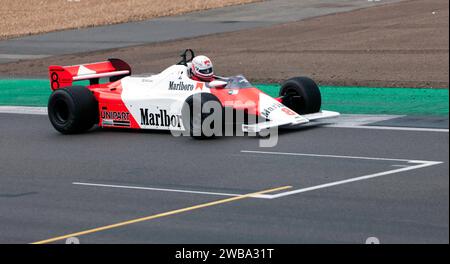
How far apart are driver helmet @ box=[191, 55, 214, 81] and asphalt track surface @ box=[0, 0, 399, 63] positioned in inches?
627

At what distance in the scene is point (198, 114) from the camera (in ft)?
54.3

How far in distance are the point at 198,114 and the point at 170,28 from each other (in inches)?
878

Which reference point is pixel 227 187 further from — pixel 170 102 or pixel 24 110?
pixel 24 110

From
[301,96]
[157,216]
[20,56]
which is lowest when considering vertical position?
[157,216]

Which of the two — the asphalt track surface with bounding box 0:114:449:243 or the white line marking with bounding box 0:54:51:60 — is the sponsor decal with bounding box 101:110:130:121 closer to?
the asphalt track surface with bounding box 0:114:449:243

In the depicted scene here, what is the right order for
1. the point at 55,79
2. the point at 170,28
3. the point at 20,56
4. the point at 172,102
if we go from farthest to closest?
the point at 170,28 → the point at 20,56 → the point at 55,79 → the point at 172,102

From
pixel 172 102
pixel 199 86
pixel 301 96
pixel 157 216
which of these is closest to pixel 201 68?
pixel 199 86

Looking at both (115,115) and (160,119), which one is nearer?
(160,119)

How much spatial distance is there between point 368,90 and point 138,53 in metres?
11.4

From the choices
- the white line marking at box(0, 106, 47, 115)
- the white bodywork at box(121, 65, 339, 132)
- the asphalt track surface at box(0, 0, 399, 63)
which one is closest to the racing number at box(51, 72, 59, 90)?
the white bodywork at box(121, 65, 339, 132)

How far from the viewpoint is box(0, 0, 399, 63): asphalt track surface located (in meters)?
34.9

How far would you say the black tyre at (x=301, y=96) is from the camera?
1766 cm

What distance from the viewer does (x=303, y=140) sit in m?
16.6
